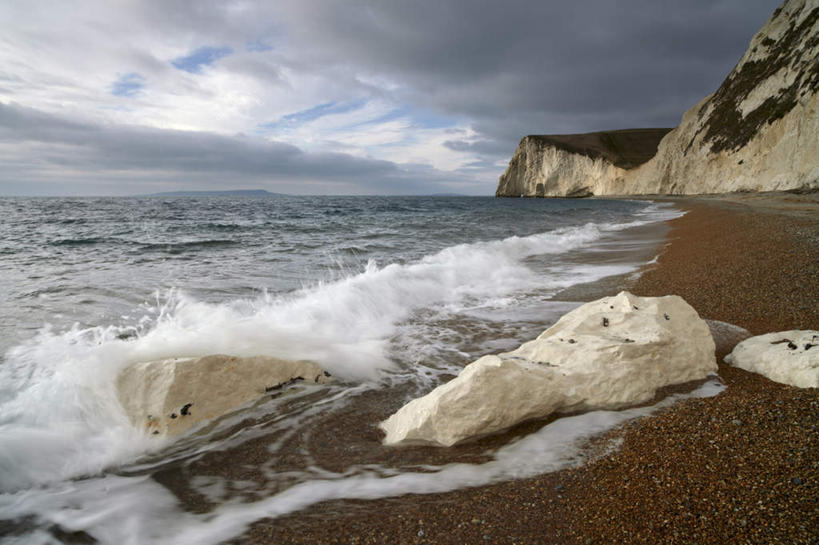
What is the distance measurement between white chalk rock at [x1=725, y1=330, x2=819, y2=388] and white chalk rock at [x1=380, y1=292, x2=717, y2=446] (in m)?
0.27


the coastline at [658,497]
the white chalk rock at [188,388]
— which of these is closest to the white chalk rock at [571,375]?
the coastline at [658,497]

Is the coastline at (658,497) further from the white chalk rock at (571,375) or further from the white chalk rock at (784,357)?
the white chalk rock at (571,375)

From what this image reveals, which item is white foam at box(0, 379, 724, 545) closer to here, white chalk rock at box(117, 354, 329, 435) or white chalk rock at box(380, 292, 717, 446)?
white chalk rock at box(380, 292, 717, 446)

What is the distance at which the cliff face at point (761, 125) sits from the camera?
1003 inches

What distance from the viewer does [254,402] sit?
3.51 meters

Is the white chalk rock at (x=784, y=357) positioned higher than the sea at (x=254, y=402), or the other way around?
the white chalk rock at (x=784, y=357)

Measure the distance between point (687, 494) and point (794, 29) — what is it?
46.1m

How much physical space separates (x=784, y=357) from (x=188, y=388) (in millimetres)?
4901

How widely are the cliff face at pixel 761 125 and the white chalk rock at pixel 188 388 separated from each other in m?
32.9

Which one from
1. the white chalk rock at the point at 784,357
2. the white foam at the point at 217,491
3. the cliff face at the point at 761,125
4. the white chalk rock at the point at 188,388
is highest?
the cliff face at the point at 761,125

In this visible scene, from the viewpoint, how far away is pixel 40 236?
52.0ft

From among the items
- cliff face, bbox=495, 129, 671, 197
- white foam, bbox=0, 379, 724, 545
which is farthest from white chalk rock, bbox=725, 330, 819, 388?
cliff face, bbox=495, 129, 671, 197

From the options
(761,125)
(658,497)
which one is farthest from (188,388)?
(761,125)

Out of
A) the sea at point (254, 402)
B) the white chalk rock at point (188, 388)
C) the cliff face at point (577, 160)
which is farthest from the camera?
the cliff face at point (577, 160)
